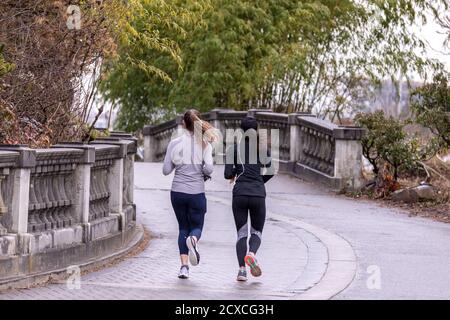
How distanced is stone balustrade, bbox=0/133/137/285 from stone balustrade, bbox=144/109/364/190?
864 centimetres

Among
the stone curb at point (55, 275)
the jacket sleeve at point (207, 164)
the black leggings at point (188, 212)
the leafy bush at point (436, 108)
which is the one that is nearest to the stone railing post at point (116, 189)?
the stone curb at point (55, 275)

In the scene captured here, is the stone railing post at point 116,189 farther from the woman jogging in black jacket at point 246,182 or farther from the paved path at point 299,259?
the woman jogging in black jacket at point 246,182

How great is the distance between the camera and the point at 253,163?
1309 centimetres

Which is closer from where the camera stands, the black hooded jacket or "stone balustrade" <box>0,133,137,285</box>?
"stone balustrade" <box>0,133,137,285</box>

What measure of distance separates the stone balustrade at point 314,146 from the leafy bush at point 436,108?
1.28 metres

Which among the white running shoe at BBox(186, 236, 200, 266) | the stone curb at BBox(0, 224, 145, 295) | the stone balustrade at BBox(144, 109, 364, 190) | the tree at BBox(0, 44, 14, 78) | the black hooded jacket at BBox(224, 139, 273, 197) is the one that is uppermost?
the tree at BBox(0, 44, 14, 78)

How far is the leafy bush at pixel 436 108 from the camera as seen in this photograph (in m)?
23.2

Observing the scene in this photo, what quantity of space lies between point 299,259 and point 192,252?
231cm

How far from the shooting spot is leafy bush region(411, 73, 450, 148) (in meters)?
23.2

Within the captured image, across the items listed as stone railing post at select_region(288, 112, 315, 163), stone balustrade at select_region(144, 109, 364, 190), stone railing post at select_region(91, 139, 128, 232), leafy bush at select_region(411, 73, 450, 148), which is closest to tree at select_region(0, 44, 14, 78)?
stone railing post at select_region(91, 139, 128, 232)

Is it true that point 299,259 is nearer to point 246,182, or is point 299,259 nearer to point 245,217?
point 245,217

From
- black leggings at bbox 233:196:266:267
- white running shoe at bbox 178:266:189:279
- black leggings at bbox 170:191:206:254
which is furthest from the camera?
black leggings at bbox 170:191:206:254

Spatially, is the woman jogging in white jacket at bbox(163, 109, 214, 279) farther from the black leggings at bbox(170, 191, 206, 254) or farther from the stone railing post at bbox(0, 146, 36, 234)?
the stone railing post at bbox(0, 146, 36, 234)
